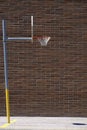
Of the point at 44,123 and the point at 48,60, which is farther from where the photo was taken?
the point at 48,60

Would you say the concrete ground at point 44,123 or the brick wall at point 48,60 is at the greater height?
the brick wall at point 48,60

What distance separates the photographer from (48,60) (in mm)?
13812

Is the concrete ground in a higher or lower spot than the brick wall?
lower

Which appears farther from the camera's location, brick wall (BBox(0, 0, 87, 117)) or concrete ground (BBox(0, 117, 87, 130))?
brick wall (BBox(0, 0, 87, 117))

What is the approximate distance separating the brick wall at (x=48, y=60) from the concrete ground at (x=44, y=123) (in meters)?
0.45

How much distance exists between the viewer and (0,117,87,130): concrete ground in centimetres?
1189

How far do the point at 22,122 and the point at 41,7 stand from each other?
11.1 feet

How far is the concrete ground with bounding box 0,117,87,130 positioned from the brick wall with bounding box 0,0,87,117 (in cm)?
45

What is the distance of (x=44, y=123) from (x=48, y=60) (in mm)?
2069

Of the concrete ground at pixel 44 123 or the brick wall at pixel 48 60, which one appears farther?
the brick wall at pixel 48 60

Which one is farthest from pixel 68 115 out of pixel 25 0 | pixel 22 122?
pixel 25 0

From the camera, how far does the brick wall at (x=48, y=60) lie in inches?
541

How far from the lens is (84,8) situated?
13.7 meters

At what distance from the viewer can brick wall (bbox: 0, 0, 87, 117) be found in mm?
13734
